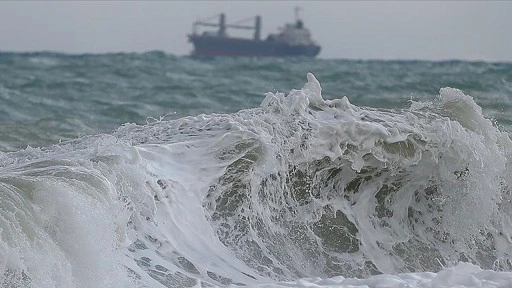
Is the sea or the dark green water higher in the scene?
the sea

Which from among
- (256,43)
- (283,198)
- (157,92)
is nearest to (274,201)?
(283,198)

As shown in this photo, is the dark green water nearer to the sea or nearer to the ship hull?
the sea

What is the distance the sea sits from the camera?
167 inches

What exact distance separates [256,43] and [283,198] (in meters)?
30.8

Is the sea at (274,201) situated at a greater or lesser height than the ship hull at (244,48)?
greater

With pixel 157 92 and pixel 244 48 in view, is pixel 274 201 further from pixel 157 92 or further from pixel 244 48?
pixel 244 48

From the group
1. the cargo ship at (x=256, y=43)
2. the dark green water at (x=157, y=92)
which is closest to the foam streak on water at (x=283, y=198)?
the dark green water at (x=157, y=92)

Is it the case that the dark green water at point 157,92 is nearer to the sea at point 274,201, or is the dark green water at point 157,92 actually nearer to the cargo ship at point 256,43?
the sea at point 274,201

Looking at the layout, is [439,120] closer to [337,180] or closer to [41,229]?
[337,180]

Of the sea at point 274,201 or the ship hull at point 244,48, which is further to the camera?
the ship hull at point 244,48

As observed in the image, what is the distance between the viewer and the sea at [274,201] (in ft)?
13.9

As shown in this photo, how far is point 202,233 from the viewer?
16.6 ft

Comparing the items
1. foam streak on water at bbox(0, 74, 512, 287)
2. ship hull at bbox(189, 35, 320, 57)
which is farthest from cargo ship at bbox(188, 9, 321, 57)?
foam streak on water at bbox(0, 74, 512, 287)

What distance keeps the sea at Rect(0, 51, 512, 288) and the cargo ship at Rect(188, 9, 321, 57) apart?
26948mm
